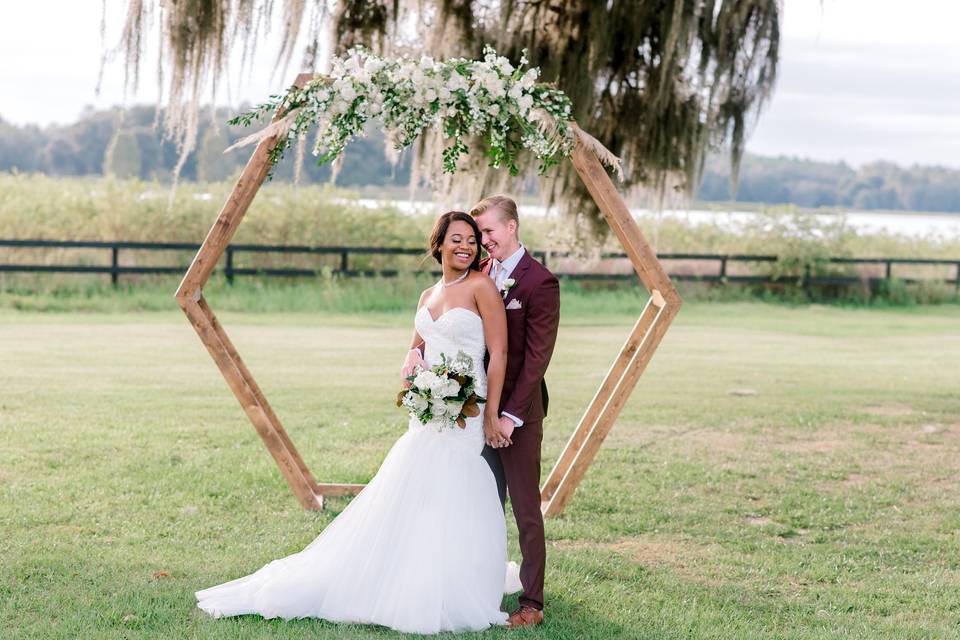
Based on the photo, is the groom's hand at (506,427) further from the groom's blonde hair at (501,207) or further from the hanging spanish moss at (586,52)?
the hanging spanish moss at (586,52)

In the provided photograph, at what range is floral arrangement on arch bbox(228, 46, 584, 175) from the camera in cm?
521

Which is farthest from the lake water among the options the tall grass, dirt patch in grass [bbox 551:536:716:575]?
dirt patch in grass [bbox 551:536:716:575]

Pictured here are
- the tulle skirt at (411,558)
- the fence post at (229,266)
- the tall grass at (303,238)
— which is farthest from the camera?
the fence post at (229,266)

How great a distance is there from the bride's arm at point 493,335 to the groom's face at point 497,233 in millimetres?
204

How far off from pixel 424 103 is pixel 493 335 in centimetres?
133

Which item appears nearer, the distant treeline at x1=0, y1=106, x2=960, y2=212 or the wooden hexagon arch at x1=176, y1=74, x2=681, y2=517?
the wooden hexagon arch at x1=176, y1=74, x2=681, y2=517

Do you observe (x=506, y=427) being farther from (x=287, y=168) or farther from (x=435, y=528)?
(x=287, y=168)

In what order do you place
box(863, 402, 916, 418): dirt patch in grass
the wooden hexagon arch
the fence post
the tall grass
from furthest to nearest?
the fence post < the tall grass < box(863, 402, 916, 418): dirt patch in grass < the wooden hexagon arch

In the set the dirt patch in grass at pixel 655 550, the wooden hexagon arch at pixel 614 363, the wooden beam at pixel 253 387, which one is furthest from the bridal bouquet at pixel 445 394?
the wooden beam at pixel 253 387

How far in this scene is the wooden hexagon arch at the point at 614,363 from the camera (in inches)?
231

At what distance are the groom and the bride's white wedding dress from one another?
0.36 feet

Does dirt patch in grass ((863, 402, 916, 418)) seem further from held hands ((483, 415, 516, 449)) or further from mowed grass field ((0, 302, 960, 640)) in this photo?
held hands ((483, 415, 516, 449))

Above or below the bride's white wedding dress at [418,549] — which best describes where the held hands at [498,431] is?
above

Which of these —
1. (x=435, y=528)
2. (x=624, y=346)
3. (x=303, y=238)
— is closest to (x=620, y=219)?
(x=624, y=346)
